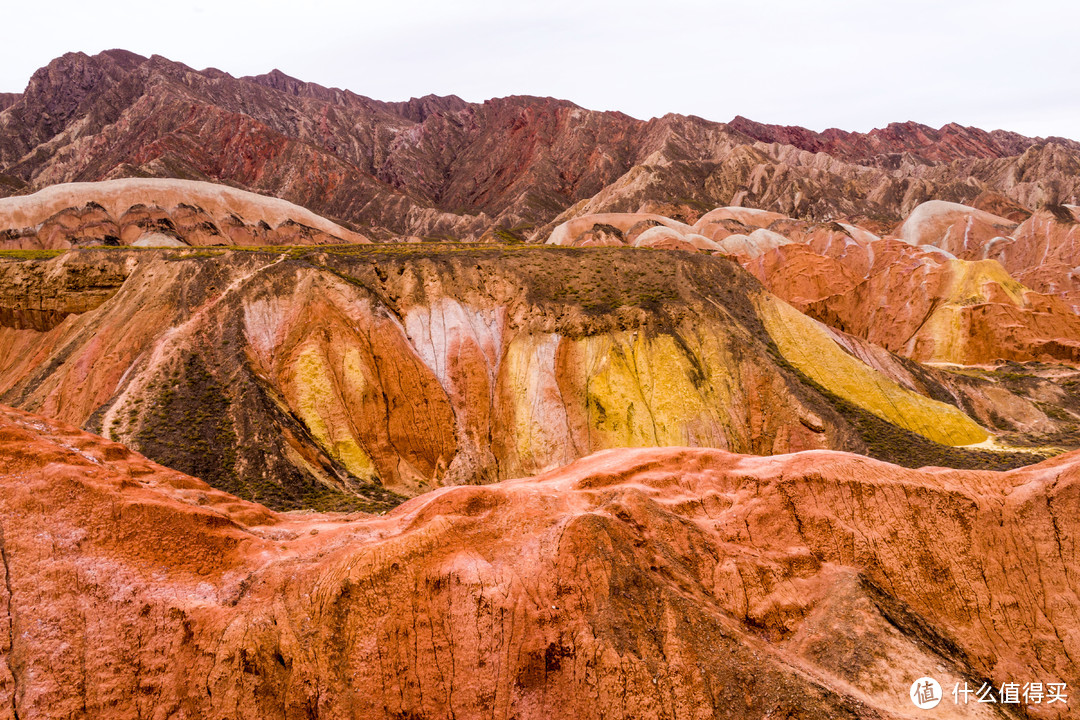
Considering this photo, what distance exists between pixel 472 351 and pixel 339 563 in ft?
82.4

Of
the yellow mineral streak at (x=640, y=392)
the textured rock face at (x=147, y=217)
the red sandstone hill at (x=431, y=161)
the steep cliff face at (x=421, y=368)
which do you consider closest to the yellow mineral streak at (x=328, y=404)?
the steep cliff face at (x=421, y=368)

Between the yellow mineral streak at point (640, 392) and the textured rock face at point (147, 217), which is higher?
the textured rock face at point (147, 217)

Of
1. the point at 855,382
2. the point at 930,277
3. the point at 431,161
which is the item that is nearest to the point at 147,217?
the point at 855,382

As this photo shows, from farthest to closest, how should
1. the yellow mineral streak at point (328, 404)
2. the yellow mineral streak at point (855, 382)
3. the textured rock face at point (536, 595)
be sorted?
1. the yellow mineral streak at point (855, 382)
2. the yellow mineral streak at point (328, 404)
3. the textured rock face at point (536, 595)

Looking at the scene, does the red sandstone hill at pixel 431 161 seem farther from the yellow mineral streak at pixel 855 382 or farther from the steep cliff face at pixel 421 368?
the yellow mineral streak at pixel 855 382

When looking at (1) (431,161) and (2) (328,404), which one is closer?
(2) (328,404)

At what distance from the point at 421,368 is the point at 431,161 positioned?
158388mm

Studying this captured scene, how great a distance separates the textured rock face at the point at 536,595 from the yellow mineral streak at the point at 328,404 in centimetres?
1544

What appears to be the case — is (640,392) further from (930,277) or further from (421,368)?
(930,277)

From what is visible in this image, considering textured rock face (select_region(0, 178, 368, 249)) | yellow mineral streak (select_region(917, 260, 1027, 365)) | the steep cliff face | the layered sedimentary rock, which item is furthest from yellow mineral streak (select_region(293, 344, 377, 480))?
yellow mineral streak (select_region(917, 260, 1027, 365))

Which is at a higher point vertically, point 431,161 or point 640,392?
point 431,161

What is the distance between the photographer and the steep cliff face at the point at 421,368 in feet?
102

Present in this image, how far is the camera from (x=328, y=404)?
33.3 metres

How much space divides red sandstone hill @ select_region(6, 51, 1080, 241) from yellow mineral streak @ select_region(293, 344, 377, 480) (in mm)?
87646
